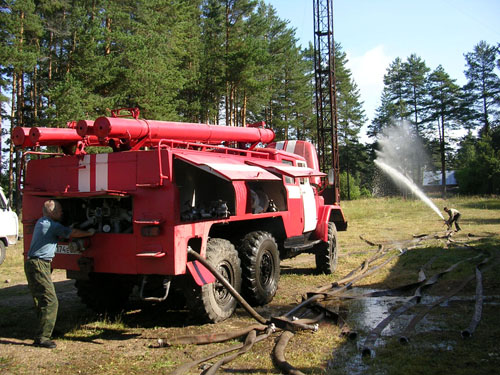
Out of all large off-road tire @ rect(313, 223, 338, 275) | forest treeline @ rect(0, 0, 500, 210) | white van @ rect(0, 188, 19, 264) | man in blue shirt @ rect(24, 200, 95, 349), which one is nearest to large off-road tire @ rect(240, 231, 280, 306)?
large off-road tire @ rect(313, 223, 338, 275)

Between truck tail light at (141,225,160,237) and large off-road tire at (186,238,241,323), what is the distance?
2.74 ft

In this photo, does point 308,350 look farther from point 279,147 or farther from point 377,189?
point 377,189

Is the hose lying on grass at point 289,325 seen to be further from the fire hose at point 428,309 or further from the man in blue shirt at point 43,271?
the man in blue shirt at point 43,271

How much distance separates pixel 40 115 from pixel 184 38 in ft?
37.1

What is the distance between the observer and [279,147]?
34.7 ft

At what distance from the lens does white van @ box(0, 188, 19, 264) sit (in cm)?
1254

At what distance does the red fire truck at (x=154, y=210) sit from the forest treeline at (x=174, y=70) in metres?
15.9

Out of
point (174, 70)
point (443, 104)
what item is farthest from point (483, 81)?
point (174, 70)

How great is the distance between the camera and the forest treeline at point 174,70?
23.4 m

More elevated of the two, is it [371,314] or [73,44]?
[73,44]

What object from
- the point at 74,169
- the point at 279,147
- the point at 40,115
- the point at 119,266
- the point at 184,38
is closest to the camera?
the point at 119,266

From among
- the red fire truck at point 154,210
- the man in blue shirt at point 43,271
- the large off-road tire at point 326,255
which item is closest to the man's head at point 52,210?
the man in blue shirt at point 43,271

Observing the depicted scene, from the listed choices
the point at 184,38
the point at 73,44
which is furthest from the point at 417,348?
the point at 184,38

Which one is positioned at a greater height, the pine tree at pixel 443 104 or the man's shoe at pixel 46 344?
the pine tree at pixel 443 104
